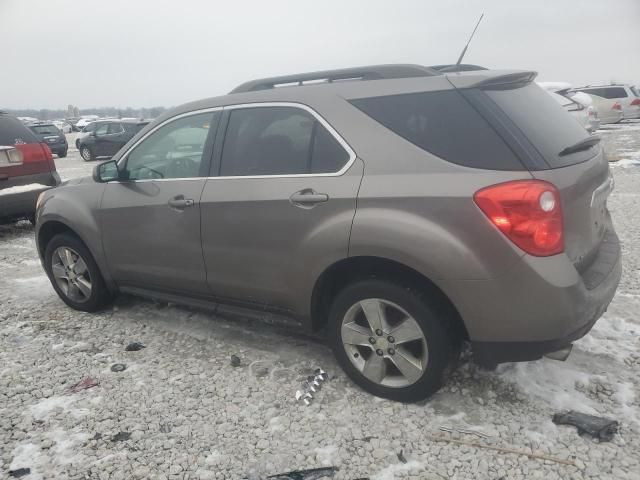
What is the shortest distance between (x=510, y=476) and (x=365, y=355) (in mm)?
983

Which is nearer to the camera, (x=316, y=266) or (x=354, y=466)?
(x=354, y=466)

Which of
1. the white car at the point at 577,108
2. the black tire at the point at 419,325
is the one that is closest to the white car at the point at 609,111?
the white car at the point at 577,108

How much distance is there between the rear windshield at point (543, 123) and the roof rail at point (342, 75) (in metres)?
0.44

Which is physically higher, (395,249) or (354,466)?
(395,249)

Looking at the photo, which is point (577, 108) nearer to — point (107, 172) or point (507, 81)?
point (507, 81)

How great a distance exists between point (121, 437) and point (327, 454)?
1111 mm

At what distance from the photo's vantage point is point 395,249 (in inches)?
97.7

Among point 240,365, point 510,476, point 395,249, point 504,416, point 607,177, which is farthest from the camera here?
point 240,365

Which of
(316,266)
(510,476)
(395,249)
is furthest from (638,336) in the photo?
(316,266)

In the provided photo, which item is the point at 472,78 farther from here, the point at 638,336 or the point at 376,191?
the point at 638,336

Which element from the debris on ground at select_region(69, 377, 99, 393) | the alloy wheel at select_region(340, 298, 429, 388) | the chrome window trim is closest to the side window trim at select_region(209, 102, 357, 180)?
the chrome window trim

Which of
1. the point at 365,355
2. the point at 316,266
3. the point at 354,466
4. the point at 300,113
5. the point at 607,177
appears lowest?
the point at 354,466

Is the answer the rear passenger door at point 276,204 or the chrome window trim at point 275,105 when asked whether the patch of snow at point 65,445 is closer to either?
the rear passenger door at point 276,204

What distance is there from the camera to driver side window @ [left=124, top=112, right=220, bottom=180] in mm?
3387
